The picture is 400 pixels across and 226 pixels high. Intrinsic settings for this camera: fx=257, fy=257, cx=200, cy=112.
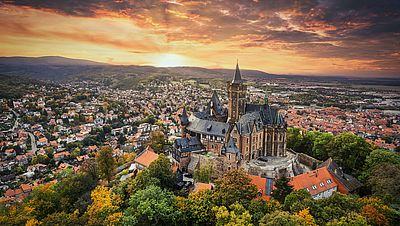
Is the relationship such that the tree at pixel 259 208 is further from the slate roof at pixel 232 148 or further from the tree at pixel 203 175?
the slate roof at pixel 232 148

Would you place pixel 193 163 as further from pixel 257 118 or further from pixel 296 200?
pixel 296 200

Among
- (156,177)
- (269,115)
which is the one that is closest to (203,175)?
(156,177)

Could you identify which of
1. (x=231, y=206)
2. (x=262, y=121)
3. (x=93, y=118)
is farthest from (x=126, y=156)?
(x=93, y=118)

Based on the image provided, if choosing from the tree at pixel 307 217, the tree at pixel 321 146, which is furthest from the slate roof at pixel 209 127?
the tree at pixel 307 217

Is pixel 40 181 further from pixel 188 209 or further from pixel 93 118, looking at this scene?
pixel 93 118

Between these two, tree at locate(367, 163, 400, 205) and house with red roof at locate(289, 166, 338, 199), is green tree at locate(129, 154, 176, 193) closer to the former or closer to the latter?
house with red roof at locate(289, 166, 338, 199)

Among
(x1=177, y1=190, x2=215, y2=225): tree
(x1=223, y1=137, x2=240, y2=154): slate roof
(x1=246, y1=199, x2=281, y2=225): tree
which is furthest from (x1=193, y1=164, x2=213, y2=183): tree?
(x1=246, y1=199, x2=281, y2=225): tree
